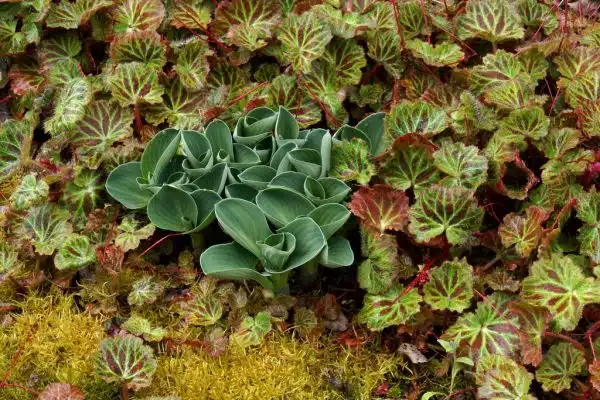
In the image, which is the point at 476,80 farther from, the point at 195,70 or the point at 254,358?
the point at 254,358

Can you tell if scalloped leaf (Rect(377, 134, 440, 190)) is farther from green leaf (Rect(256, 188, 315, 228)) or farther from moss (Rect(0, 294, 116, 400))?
moss (Rect(0, 294, 116, 400))

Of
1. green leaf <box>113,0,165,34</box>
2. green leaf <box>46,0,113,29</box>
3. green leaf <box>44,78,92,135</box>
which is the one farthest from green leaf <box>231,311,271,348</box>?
green leaf <box>46,0,113,29</box>

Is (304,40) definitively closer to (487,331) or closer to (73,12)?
(73,12)

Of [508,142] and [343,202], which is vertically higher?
[508,142]

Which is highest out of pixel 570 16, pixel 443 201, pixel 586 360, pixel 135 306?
pixel 570 16

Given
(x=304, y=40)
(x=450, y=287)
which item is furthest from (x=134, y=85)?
(x=450, y=287)

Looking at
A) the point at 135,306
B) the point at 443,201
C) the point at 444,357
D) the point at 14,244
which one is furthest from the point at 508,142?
the point at 14,244

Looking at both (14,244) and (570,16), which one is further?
(570,16)
